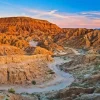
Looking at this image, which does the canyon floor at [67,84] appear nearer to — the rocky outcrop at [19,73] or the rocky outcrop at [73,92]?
the rocky outcrop at [73,92]

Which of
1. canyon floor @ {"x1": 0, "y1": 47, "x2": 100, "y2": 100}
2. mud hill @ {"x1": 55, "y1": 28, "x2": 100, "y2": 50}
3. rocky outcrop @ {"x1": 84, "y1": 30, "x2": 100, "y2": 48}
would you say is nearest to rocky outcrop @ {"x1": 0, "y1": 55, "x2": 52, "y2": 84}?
canyon floor @ {"x1": 0, "y1": 47, "x2": 100, "y2": 100}

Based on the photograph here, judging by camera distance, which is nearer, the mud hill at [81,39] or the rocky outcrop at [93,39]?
the rocky outcrop at [93,39]

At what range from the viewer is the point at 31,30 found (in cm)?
19350

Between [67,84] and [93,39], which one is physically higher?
[93,39]

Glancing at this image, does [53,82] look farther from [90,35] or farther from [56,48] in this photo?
[90,35]

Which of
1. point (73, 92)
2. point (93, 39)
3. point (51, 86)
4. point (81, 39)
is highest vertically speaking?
point (93, 39)

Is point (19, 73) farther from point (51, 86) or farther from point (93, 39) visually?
point (93, 39)

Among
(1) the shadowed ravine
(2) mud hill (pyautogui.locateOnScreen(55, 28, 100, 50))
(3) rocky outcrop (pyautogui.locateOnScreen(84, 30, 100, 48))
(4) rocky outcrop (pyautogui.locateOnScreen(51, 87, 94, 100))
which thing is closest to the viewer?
(4) rocky outcrop (pyautogui.locateOnScreen(51, 87, 94, 100))

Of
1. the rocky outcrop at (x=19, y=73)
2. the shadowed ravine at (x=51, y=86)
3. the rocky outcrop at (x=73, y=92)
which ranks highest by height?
the rocky outcrop at (x=73, y=92)

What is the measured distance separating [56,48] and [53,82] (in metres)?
65.3

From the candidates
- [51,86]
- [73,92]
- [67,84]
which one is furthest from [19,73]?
[73,92]

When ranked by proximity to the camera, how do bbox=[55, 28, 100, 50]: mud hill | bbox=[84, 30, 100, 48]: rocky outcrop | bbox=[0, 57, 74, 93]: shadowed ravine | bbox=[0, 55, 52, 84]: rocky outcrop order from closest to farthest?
bbox=[0, 57, 74, 93]: shadowed ravine → bbox=[0, 55, 52, 84]: rocky outcrop → bbox=[84, 30, 100, 48]: rocky outcrop → bbox=[55, 28, 100, 50]: mud hill

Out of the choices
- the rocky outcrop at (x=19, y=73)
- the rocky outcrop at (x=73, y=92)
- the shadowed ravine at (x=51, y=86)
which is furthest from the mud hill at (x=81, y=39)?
the rocky outcrop at (x=73, y=92)

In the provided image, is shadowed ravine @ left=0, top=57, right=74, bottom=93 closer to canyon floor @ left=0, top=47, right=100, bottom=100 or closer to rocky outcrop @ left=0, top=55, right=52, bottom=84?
canyon floor @ left=0, top=47, right=100, bottom=100
